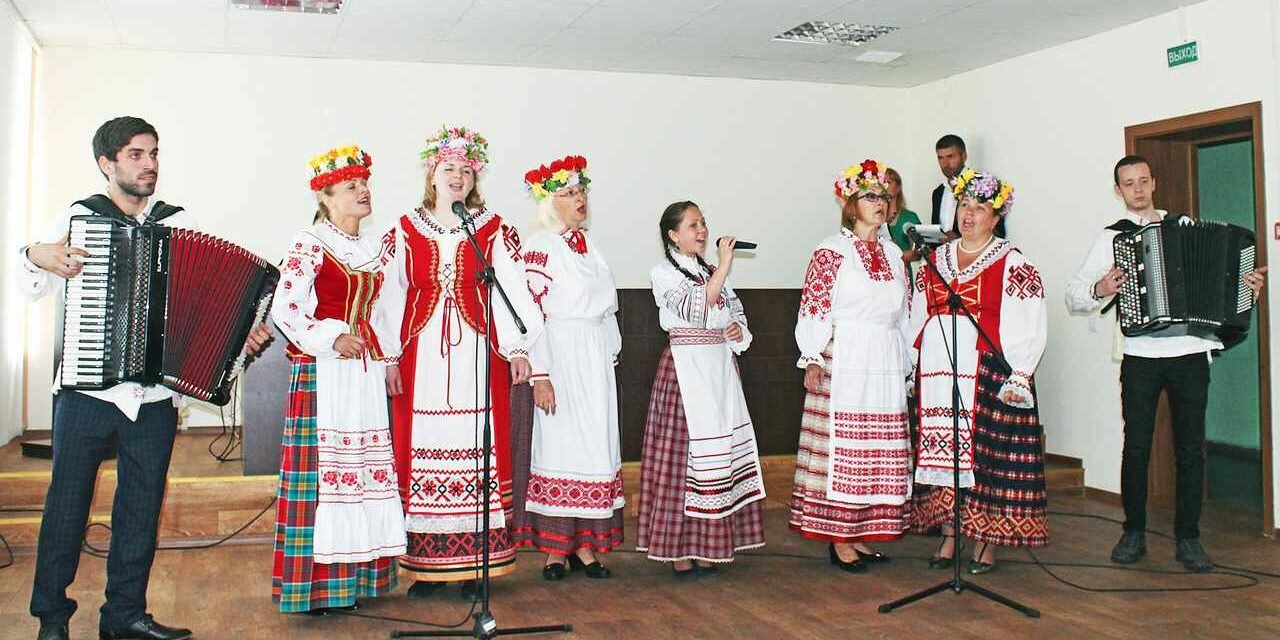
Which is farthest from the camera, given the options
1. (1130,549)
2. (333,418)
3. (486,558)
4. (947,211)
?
(947,211)

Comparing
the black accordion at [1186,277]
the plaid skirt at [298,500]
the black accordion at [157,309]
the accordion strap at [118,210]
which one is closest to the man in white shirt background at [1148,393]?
the black accordion at [1186,277]

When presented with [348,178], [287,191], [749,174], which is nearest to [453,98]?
[287,191]

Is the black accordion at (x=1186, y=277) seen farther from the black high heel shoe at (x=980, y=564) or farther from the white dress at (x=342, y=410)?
the white dress at (x=342, y=410)

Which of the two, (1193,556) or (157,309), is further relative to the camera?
(1193,556)

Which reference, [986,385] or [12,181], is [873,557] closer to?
[986,385]

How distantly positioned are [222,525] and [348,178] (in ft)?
7.83

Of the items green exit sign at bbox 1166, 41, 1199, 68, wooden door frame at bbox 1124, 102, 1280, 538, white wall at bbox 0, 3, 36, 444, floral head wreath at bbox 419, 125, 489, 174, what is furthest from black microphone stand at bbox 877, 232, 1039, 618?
white wall at bbox 0, 3, 36, 444

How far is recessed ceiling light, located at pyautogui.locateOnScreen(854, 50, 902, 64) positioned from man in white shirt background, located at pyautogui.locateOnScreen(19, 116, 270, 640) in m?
5.08

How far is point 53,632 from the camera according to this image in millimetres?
3346

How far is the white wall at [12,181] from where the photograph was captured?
6117 millimetres

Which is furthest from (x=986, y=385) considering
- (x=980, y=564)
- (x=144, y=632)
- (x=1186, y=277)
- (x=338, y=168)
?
(x=144, y=632)

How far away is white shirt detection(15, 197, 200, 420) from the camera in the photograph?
10.5ft

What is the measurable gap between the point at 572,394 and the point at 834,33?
12.0 ft

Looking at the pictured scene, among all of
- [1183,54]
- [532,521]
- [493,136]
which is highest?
[1183,54]
